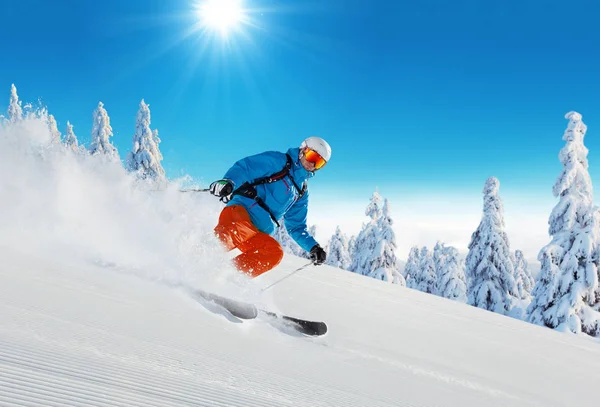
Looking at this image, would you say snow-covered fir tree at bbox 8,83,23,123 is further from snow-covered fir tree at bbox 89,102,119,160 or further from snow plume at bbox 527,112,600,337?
snow plume at bbox 527,112,600,337

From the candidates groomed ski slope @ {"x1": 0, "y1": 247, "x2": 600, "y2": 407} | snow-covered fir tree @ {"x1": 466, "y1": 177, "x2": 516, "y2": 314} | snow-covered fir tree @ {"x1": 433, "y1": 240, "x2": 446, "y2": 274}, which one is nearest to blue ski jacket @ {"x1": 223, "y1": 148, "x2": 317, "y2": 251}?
groomed ski slope @ {"x1": 0, "y1": 247, "x2": 600, "y2": 407}

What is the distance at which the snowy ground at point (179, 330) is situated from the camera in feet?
6.89

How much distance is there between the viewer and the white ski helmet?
230 inches

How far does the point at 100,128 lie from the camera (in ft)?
112

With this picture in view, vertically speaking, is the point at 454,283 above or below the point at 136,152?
below

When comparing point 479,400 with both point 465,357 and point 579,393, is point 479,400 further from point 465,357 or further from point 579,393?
point 579,393

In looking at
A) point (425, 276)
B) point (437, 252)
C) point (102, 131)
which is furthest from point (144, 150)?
point (437, 252)

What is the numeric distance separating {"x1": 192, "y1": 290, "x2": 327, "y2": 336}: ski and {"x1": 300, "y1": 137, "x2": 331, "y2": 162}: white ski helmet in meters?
2.44

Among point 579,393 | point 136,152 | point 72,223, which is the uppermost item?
point 136,152

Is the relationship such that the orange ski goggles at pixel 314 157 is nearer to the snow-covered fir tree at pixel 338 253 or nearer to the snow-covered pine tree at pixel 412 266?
the snow-covered fir tree at pixel 338 253

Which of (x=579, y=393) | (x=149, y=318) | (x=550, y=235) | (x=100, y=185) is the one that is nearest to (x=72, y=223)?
(x=100, y=185)

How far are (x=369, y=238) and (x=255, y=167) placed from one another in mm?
24679

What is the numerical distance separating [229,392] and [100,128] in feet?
121

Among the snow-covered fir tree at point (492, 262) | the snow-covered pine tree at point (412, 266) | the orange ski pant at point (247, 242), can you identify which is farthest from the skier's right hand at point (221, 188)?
the snow-covered pine tree at point (412, 266)
